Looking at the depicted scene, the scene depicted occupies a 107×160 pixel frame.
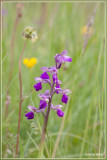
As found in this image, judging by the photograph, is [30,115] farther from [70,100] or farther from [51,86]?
[70,100]

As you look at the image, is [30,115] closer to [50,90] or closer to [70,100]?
[50,90]

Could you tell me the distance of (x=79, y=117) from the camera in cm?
199

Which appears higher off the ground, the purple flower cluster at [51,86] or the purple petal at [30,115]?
the purple flower cluster at [51,86]

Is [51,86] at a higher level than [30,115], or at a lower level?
higher

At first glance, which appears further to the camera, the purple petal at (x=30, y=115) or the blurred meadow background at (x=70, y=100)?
the blurred meadow background at (x=70, y=100)

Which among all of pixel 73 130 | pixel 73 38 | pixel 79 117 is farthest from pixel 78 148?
pixel 73 38

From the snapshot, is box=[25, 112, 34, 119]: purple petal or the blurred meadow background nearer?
box=[25, 112, 34, 119]: purple petal

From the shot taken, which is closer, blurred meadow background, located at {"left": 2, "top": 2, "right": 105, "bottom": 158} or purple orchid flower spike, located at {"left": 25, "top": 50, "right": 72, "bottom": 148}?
purple orchid flower spike, located at {"left": 25, "top": 50, "right": 72, "bottom": 148}

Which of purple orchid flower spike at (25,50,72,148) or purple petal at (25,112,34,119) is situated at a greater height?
purple orchid flower spike at (25,50,72,148)

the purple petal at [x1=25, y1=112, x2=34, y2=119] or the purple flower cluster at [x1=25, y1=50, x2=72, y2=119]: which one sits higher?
the purple flower cluster at [x1=25, y1=50, x2=72, y2=119]

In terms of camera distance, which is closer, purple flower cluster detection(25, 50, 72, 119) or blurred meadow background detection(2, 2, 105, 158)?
purple flower cluster detection(25, 50, 72, 119)

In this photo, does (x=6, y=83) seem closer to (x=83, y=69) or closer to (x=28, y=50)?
(x=28, y=50)

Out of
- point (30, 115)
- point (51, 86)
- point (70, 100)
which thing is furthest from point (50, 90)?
point (70, 100)

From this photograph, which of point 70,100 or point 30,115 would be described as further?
point 70,100
